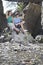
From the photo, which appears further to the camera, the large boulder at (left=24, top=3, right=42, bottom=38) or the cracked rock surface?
the large boulder at (left=24, top=3, right=42, bottom=38)

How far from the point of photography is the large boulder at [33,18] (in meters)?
10.5

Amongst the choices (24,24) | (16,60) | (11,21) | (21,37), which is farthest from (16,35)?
(16,60)

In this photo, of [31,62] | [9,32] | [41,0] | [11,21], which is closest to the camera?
[31,62]

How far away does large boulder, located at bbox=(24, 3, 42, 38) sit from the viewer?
10516 millimetres

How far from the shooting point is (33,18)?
10703 mm

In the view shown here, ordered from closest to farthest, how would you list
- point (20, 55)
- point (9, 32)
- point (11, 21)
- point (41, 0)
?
point (20, 55)
point (9, 32)
point (11, 21)
point (41, 0)

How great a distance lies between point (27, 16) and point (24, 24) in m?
0.34

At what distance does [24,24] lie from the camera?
1057 cm

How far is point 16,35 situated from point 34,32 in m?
1.12

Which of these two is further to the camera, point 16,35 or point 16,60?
point 16,35

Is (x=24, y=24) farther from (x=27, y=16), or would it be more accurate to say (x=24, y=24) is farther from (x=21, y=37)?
(x=21, y=37)

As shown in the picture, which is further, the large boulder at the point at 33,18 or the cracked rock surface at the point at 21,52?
the large boulder at the point at 33,18

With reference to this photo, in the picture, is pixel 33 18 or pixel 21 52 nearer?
pixel 21 52

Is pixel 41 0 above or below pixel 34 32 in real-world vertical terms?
above
